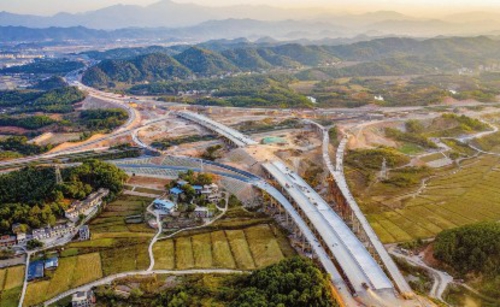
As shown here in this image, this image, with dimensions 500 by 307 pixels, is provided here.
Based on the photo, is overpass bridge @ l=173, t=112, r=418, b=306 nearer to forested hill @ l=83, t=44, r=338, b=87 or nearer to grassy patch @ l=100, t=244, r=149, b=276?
grassy patch @ l=100, t=244, r=149, b=276

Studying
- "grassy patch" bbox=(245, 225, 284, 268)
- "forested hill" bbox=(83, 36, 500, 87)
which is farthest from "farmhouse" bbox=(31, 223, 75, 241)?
"forested hill" bbox=(83, 36, 500, 87)

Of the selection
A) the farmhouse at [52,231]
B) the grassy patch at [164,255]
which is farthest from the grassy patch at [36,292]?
the grassy patch at [164,255]

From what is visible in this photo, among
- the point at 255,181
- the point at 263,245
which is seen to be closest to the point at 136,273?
the point at 263,245

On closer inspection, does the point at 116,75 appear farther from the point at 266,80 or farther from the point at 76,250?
the point at 76,250

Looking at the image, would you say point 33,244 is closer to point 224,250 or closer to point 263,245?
point 224,250

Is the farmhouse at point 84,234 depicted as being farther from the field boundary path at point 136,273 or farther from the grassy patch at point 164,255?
the field boundary path at point 136,273

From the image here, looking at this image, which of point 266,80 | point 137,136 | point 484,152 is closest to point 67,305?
point 137,136
